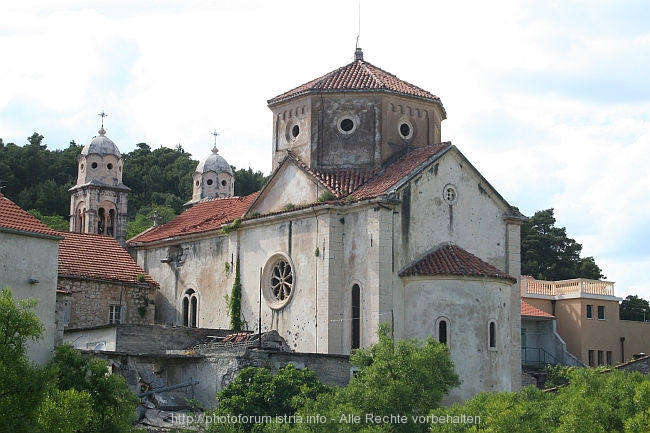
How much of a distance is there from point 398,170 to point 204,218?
12.5 meters

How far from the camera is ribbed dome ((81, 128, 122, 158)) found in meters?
56.5

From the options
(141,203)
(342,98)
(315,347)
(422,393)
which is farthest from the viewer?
(141,203)

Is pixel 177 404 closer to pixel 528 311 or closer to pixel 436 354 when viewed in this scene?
pixel 436 354

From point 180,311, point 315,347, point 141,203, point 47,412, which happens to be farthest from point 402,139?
point 141,203

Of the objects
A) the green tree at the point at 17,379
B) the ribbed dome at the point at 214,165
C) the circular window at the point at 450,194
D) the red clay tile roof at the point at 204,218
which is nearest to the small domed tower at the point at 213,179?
the ribbed dome at the point at 214,165

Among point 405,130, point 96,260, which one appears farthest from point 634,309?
point 96,260

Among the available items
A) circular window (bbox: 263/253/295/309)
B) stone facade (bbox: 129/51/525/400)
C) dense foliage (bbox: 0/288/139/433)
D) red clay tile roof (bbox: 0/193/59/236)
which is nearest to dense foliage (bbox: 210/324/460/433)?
dense foliage (bbox: 0/288/139/433)

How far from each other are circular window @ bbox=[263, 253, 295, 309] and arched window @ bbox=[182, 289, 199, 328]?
5.71 metres

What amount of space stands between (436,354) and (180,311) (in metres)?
20.9

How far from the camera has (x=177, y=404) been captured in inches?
1284

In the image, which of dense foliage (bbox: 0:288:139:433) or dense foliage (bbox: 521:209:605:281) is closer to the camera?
dense foliage (bbox: 0:288:139:433)

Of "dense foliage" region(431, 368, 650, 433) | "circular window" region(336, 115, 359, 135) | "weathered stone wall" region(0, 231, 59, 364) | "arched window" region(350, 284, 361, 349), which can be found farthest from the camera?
"circular window" region(336, 115, 359, 135)

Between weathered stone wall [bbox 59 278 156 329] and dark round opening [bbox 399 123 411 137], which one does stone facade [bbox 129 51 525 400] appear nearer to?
dark round opening [bbox 399 123 411 137]

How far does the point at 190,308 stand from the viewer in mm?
47469
